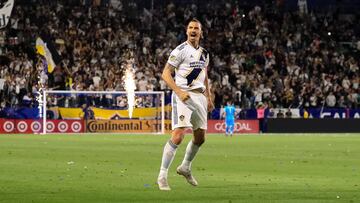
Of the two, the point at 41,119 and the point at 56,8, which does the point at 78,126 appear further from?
the point at 56,8

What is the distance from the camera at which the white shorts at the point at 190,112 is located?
48.9ft

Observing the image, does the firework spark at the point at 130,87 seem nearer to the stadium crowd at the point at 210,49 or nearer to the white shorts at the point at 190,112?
the stadium crowd at the point at 210,49

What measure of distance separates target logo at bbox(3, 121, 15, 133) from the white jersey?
34.9 meters

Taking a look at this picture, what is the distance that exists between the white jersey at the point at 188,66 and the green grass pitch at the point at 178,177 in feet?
5.41

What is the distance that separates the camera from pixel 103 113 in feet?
169

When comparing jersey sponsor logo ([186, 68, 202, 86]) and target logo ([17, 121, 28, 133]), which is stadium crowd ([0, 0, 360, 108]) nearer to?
target logo ([17, 121, 28, 133])

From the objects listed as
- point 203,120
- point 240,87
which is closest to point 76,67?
point 240,87

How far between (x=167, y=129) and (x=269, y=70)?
974 cm

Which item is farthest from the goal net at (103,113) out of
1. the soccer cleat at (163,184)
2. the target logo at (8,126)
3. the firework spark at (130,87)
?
the soccer cleat at (163,184)

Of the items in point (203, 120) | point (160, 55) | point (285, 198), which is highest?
point (160, 55)

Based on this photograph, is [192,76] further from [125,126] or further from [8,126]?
[125,126]

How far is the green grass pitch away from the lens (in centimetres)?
1315

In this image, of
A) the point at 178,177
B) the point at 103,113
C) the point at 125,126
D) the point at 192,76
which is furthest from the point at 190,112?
the point at 125,126

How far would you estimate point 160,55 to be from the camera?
A: 182 ft
